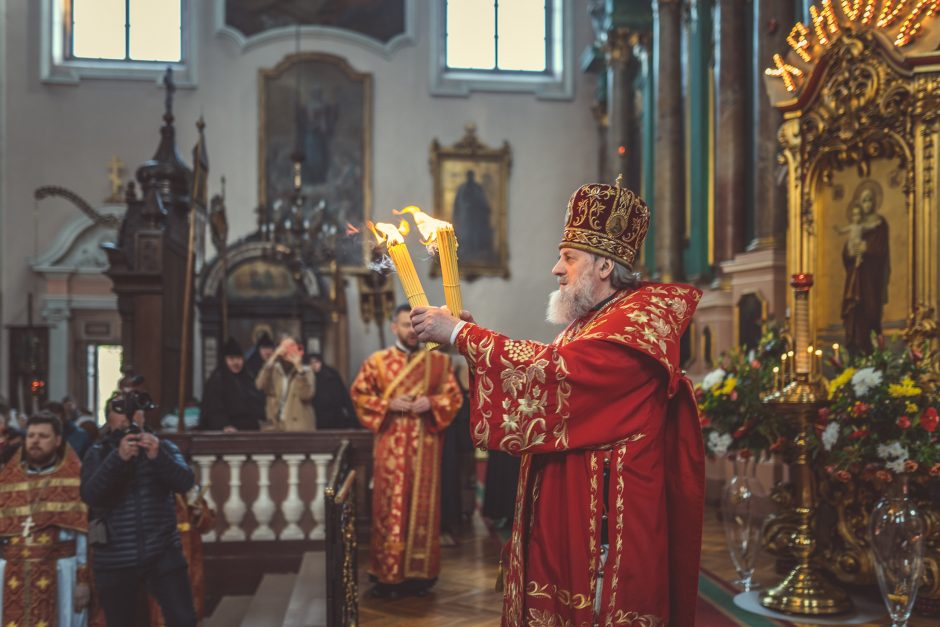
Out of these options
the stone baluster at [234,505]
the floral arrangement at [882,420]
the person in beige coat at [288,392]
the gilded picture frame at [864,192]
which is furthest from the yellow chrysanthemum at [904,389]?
the person in beige coat at [288,392]

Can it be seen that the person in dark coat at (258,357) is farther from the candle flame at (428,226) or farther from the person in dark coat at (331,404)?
the candle flame at (428,226)

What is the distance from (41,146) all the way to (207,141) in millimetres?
2961

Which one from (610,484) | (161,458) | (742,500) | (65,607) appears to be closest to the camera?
(610,484)

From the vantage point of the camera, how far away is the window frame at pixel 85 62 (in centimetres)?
1772

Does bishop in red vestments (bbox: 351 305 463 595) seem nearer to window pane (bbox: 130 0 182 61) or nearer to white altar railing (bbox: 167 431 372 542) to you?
white altar railing (bbox: 167 431 372 542)

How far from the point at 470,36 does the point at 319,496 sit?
13583 millimetres

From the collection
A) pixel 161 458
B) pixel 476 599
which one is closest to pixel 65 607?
pixel 161 458

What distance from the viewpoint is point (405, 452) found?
6.27 m

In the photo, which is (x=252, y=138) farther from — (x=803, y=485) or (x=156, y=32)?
→ (x=803, y=485)

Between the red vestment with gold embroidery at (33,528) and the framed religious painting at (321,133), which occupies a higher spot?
the framed religious painting at (321,133)

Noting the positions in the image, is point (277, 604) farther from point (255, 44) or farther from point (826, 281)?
point (255, 44)

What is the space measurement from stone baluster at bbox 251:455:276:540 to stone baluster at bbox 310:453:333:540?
12.2 inches

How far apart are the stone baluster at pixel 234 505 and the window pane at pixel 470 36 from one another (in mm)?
13130

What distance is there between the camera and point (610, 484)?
287 centimetres
